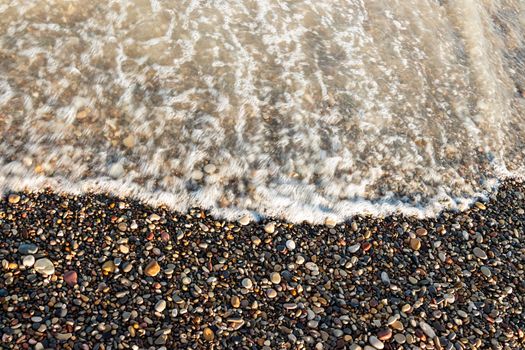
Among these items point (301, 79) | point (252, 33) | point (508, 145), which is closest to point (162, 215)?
point (301, 79)

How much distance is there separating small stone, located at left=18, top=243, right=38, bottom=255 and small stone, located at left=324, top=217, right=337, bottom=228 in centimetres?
241

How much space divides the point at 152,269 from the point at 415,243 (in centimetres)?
232

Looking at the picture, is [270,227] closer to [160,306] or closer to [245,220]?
[245,220]

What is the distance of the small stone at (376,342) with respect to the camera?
371 cm

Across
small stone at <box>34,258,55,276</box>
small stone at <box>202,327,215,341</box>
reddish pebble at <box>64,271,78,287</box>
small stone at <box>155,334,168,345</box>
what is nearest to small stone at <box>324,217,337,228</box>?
small stone at <box>202,327,215,341</box>

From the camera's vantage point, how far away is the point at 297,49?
6.18 meters

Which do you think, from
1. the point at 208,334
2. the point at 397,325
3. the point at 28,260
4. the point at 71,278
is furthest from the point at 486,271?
the point at 28,260

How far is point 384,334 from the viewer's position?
12.4ft

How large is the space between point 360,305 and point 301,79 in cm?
281

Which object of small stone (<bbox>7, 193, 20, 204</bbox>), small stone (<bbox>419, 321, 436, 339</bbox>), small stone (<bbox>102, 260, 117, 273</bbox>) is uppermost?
small stone (<bbox>7, 193, 20, 204</bbox>)

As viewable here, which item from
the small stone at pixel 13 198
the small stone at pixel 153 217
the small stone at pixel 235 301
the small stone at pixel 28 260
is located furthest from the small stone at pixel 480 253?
the small stone at pixel 13 198

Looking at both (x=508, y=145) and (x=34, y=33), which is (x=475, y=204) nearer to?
(x=508, y=145)

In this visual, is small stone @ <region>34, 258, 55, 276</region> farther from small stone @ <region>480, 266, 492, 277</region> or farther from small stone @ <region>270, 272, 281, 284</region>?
small stone @ <region>480, 266, 492, 277</region>

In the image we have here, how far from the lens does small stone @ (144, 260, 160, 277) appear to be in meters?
3.84
